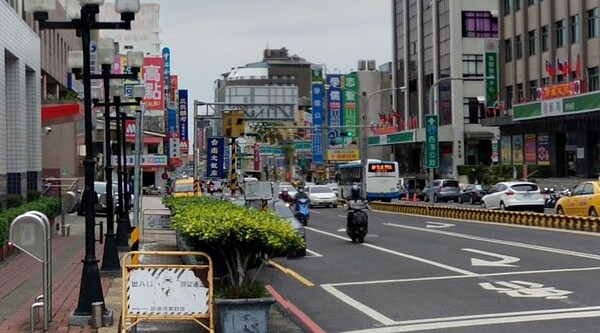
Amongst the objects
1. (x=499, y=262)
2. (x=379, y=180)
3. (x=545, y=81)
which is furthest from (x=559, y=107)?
(x=499, y=262)

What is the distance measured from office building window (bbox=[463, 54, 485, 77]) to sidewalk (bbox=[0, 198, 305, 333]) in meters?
58.9

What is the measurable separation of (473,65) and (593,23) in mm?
24335

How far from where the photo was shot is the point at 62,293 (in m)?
15.5

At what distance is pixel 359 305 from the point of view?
47.3 ft

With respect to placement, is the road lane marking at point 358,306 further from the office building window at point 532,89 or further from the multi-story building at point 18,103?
the office building window at point 532,89

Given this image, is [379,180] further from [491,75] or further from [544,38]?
[544,38]

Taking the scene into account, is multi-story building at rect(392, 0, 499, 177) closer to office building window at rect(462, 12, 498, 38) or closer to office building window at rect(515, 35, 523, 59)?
office building window at rect(462, 12, 498, 38)

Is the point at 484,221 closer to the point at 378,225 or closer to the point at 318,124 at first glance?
the point at 378,225

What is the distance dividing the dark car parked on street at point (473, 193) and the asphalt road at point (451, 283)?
29.7 m

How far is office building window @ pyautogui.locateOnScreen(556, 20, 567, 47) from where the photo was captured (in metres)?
61.9

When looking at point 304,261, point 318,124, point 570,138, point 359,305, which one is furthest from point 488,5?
point 359,305

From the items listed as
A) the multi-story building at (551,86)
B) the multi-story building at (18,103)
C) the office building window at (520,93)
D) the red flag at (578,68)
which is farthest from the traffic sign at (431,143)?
the office building window at (520,93)

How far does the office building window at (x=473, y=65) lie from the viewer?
8119 centimetres

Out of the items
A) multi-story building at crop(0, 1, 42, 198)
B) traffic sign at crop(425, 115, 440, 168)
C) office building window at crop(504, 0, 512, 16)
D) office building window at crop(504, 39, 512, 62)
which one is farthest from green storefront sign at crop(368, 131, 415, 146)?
multi-story building at crop(0, 1, 42, 198)
